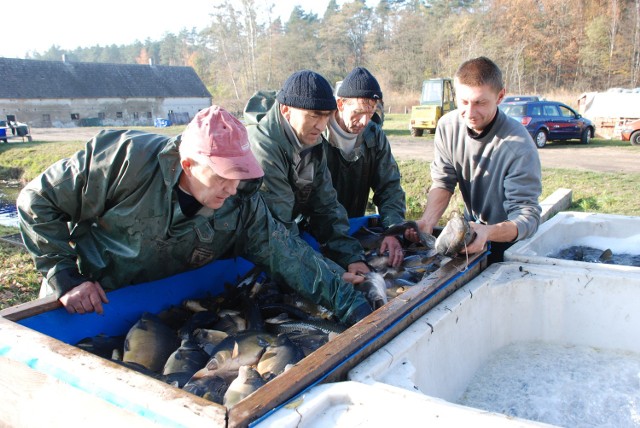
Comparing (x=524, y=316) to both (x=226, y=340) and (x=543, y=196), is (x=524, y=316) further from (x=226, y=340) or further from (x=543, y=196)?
(x=543, y=196)

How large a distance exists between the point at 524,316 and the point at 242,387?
2.08 metres

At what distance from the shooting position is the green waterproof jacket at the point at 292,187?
3.50 meters

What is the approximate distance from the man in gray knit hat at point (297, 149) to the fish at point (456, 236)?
0.65 metres

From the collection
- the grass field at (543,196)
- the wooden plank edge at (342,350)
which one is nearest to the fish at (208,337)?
the wooden plank edge at (342,350)

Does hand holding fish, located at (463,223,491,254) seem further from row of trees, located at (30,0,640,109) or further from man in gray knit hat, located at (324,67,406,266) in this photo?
row of trees, located at (30,0,640,109)

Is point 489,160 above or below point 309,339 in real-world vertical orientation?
above

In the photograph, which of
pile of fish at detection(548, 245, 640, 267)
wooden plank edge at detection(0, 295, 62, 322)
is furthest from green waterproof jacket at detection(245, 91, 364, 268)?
pile of fish at detection(548, 245, 640, 267)

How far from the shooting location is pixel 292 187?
3.86m

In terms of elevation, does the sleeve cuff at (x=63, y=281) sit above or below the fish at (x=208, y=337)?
above

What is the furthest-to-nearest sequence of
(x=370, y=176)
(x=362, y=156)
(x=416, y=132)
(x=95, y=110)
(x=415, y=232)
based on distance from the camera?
(x=95, y=110)
(x=416, y=132)
(x=370, y=176)
(x=362, y=156)
(x=415, y=232)

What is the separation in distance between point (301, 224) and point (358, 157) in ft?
2.70

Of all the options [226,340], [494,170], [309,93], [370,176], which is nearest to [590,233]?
[494,170]

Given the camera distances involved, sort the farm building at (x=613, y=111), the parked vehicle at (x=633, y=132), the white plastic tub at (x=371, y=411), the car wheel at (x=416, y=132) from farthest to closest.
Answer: the car wheel at (x=416, y=132) → the farm building at (x=613, y=111) → the parked vehicle at (x=633, y=132) → the white plastic tub at (x=371, y=411)

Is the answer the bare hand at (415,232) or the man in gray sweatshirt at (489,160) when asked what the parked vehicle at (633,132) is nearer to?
the man in gray sweatshirt at (489,160)
